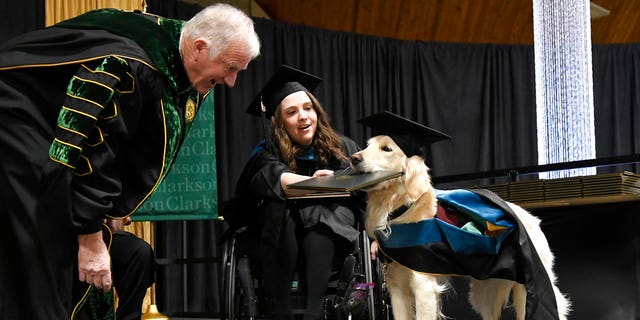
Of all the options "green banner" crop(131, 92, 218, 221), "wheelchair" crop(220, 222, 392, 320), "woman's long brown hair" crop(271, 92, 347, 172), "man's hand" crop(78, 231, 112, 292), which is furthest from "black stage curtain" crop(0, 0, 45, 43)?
"man's hand" crop(78, 231, 112, 292)

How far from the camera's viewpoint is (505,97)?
8688mm

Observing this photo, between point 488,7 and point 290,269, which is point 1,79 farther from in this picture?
point 488,7

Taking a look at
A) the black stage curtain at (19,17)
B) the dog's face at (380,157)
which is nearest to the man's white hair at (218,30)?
the dog's face at (380,157)

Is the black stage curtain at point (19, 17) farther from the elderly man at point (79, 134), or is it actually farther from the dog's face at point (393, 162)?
the elderly man at point (79, 134)

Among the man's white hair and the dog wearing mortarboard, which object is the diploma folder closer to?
the dog wearing mortarboard

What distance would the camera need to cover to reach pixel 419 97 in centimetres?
838

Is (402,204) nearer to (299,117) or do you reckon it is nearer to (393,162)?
(393,162)

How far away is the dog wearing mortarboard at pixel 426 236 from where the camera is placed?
3.18m

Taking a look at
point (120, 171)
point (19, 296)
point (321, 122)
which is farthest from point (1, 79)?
point (321, 122)

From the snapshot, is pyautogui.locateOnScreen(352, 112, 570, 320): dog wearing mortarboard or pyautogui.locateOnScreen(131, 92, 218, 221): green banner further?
pyautogui.locateOnScreen(131, 92, 218, 221): green banner

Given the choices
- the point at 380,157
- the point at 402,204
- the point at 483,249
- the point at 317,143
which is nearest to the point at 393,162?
the point at 380,157

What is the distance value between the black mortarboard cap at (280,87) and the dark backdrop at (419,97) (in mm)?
2786

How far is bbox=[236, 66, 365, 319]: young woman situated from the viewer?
3430 mm

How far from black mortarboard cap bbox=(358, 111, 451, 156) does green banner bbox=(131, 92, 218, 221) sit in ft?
6.57
